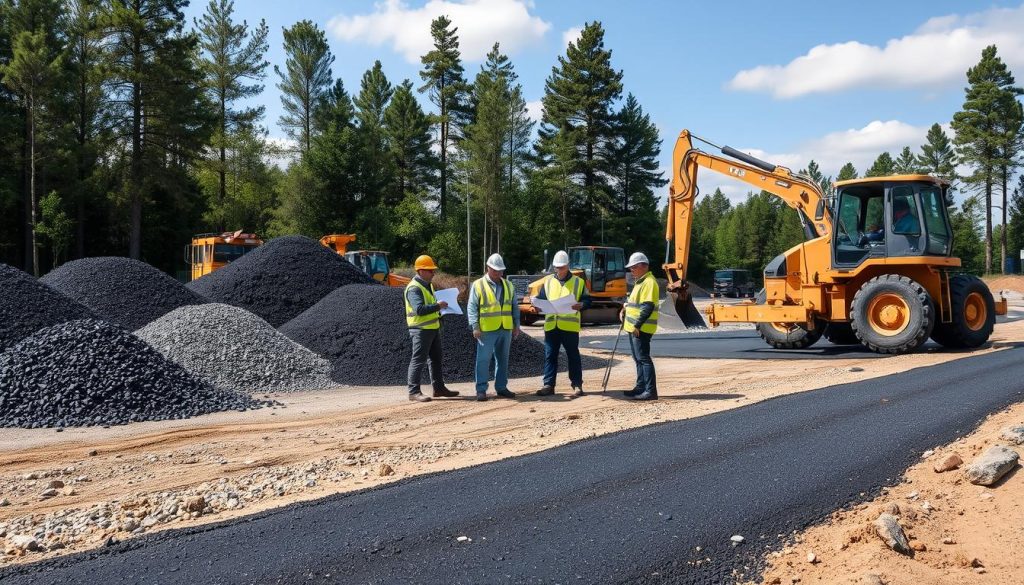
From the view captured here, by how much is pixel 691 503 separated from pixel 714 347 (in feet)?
34.7

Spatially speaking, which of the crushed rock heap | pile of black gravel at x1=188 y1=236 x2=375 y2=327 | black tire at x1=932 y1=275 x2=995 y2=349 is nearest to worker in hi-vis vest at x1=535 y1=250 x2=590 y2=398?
the crushed rock heap

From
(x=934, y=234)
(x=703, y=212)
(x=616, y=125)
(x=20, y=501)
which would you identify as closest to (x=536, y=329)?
(x=934, y=234)

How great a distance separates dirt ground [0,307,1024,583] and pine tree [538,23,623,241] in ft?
111

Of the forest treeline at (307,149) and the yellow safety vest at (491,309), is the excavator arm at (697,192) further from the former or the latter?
the forest treeline at (307,149)

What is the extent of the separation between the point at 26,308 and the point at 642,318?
762cm

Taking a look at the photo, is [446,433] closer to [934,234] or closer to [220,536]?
[220,536]

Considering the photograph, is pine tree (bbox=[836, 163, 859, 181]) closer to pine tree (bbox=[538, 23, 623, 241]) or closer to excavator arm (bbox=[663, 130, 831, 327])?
pine tree (bbox=[538, 23, 623, 241])

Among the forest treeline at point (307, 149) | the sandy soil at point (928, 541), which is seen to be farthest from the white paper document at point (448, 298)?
the forest treeline at point (307, 149)

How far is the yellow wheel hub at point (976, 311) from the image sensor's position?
486 inches

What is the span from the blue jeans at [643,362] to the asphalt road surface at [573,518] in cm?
179

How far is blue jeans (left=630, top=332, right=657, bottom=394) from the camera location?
809 centimetres

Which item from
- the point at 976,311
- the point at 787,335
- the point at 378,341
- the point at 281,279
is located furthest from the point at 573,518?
the point at 281,279

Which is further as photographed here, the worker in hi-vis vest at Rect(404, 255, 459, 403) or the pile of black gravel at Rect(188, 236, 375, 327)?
the pile of black gravel at Rect(188, 236, 375, 327)

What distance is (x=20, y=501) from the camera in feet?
16.0
